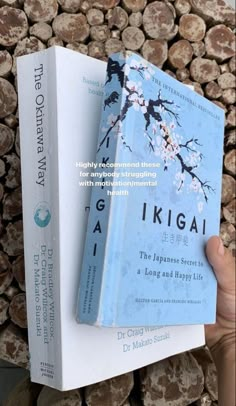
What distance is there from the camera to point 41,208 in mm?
595

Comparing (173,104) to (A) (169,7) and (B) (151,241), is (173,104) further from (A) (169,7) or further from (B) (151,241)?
(A) (169,7)

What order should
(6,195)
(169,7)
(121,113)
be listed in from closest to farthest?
(121,113) < (6,195) < (169,7)

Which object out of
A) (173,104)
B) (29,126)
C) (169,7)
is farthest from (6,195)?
(169,7)

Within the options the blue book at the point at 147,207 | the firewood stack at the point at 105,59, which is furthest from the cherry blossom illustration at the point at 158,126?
the firewood stack at the point at 105,59

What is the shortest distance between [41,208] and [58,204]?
0.11 feet

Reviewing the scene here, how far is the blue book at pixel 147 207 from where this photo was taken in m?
0.54

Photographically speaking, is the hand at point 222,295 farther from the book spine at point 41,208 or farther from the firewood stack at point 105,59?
the book spine at point 41,208

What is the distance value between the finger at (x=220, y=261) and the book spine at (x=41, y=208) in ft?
0.71

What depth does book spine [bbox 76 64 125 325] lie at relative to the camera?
1.73 feet

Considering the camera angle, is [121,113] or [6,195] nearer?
[121,113]

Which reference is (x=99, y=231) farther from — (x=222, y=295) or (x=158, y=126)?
(x=222, y=295)

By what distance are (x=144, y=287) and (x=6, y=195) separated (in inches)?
12.7

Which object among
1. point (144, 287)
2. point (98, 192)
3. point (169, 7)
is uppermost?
point (169, 7)

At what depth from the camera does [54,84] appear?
1.88ft
